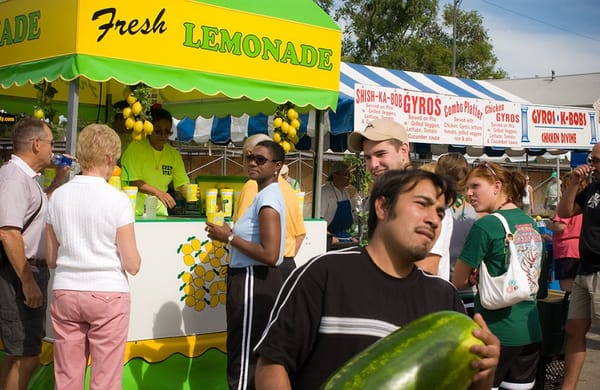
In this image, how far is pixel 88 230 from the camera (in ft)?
13.6

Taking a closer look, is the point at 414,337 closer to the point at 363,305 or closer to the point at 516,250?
the point at 363,305

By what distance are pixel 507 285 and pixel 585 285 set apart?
1413 millimetres

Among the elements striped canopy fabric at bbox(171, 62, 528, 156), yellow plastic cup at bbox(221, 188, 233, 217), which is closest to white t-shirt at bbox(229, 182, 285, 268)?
yellow plastic cup at bbox(221, 188, 233, 217)

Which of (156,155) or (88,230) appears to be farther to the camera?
(156,155)

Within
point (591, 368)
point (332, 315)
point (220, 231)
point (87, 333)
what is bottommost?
point (591, 368)

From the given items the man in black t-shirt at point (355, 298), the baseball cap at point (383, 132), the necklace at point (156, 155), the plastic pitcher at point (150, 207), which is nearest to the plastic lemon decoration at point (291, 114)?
the necklace at point (156, 155)

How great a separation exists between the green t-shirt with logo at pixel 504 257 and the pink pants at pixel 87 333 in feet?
7.05

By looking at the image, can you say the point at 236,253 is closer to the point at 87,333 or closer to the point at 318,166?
the point at 87,333

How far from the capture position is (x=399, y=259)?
2.32 metres

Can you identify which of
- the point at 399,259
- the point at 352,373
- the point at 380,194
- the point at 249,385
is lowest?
the point at 249,385

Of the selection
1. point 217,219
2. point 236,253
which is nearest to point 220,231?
point 236,253

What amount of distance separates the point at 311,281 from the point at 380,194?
38 cm

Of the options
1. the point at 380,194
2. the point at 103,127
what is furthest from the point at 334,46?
the point at 380,194

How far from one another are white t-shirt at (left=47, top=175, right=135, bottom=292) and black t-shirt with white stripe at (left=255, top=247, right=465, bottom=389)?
2127 millimetres
